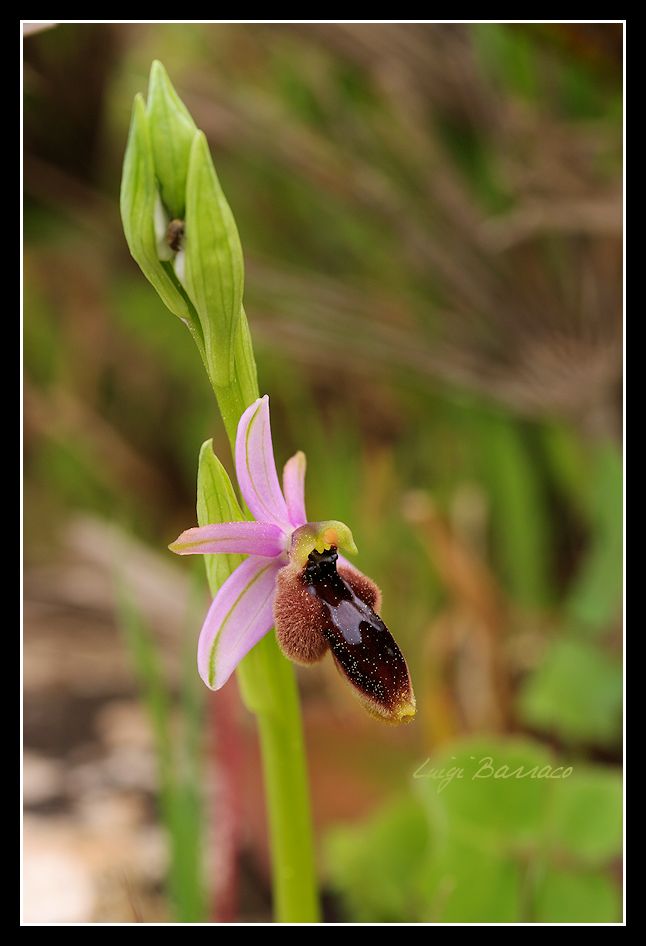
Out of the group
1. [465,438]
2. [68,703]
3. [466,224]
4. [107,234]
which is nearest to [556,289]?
[466,224]

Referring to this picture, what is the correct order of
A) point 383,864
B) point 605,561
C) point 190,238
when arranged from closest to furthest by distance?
point 190,238 < point 383,864 < point 605,561

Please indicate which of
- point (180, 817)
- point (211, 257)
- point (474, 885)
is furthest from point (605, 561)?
point (211, 257)

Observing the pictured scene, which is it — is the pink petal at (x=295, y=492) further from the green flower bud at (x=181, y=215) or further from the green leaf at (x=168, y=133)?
the green leaf at (x=168, y=133)

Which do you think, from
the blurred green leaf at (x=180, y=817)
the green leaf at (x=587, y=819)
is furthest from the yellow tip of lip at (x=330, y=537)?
the green leaf at (x=587, y=819)

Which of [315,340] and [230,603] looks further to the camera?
[315,340]
